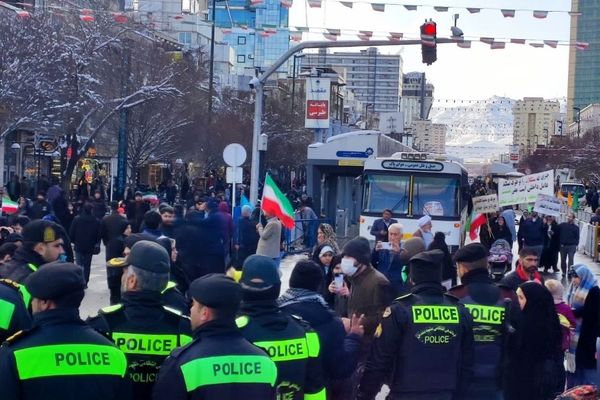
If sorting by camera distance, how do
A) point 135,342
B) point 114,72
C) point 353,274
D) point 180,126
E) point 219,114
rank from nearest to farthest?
point 135,342
point 353,274
point 114,72
point 180,126
point 219,114

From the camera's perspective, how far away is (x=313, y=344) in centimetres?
570

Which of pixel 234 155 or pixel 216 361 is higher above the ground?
pixel 234 155

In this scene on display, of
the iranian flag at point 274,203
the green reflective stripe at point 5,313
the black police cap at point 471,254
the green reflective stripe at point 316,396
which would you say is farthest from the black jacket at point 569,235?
the green reflective stripe at point 5,313

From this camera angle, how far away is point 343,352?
6.24m

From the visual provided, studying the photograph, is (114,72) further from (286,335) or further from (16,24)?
(286,335)

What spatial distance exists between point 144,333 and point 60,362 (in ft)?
2.79

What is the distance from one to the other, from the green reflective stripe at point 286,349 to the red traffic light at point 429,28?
14.8 metres

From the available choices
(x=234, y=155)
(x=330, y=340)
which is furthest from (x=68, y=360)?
(x=234, y=155)

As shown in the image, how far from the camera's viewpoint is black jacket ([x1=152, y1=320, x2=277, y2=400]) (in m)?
4.53

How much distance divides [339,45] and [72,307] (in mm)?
15565

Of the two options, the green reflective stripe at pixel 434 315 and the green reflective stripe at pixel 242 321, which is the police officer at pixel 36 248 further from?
the green reflective stripe at pixel 434 315

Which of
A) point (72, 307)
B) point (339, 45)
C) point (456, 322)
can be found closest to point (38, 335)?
point (72, 307)

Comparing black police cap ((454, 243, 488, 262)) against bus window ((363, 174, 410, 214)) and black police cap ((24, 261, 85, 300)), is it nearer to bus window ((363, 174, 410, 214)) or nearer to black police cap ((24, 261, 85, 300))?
black police cap ((24, 261, 85, 300))

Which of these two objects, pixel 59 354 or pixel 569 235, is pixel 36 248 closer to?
pixel 59 354
